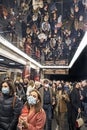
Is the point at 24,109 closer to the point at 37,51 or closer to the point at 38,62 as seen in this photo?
the point at 37,51

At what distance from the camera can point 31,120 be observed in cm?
417

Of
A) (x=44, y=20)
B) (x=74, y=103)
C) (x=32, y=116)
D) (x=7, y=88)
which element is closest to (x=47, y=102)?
(x=74, y=103)

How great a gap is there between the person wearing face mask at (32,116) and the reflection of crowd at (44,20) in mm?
3561

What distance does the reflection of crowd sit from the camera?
25.7 feet

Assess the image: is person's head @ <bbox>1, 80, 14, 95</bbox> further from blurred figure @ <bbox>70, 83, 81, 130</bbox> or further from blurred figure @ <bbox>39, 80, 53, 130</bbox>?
blurred figure @ <bbox>39, 80, 53, 130</bbox>

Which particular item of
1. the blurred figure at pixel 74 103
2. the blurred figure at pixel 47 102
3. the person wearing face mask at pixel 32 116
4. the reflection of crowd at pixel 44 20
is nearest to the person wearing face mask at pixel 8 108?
the person wearing face mask at pixel 32 116

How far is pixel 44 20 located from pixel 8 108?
531 cm

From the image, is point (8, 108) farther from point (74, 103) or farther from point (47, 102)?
point (47, 102)

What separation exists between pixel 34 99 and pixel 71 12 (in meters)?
4.92

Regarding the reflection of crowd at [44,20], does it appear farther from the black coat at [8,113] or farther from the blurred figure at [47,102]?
the black coat at [8,113]

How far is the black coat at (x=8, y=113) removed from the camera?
14.8 feet

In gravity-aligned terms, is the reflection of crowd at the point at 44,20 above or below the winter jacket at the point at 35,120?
above

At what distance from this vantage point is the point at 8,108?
4.51 m

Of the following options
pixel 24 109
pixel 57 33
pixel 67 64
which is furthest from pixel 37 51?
pixel 24 109
